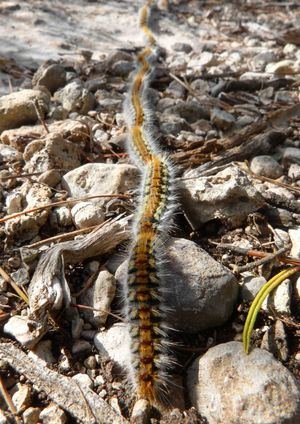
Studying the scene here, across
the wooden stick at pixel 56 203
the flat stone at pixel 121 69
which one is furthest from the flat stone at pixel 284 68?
the wooden stick at pixel 56 203

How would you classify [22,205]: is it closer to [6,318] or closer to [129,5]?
[6,318]

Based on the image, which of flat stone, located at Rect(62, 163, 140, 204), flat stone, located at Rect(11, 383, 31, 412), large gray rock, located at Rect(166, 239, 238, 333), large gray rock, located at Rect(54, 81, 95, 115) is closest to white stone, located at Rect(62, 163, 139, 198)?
flat stone, located at Rect(62, 163, 140, 204)

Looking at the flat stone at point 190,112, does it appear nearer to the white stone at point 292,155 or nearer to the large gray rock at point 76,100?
the large gray rock at point 76,100

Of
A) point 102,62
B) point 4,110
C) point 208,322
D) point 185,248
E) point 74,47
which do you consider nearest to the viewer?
point 208,322

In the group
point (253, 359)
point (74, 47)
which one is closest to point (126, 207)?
point (253, 359)

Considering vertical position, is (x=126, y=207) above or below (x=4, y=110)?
below

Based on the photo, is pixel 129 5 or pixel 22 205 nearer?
pixel 22 205

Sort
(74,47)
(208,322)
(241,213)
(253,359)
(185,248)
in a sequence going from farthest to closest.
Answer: (74,47)
(241,213)
(185,248)
(208,322)
(253,359)
